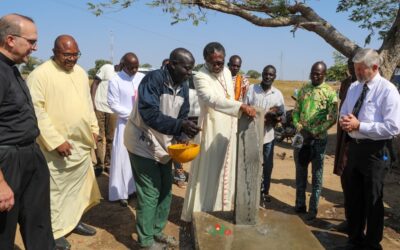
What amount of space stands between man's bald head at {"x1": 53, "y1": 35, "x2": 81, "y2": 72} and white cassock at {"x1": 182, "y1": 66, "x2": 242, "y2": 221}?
122 centimetres

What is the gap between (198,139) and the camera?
4289mm

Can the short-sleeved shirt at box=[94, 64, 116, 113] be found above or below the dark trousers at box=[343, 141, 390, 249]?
above

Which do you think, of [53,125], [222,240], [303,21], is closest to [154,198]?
[222,240]

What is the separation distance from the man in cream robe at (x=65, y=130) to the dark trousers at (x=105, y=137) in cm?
202

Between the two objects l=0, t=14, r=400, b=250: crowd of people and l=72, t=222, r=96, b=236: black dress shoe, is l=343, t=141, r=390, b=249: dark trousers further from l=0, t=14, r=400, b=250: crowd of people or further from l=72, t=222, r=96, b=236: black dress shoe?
l=72, t=222, r=96, b=236: black dress shoe

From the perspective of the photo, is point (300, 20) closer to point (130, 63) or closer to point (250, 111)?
point (130, 63)

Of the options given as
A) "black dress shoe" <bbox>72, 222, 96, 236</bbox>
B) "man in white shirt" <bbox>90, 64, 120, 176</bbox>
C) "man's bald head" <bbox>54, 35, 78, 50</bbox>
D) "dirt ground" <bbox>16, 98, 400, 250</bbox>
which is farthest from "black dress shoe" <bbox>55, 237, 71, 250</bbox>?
"man in white shirt" <bbox>90, 64, 120, 176</bbox>

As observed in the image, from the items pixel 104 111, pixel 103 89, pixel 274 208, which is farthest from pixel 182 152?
pixel 103 89

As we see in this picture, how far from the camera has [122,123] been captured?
5203mm

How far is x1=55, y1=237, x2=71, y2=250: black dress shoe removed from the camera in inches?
152

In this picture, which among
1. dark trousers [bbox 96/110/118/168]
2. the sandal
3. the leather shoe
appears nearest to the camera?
the leather shoe

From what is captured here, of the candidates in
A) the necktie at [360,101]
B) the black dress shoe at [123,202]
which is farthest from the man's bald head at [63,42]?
the necktie at [360,101]

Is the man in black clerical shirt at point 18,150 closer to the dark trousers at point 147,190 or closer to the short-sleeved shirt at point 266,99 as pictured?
the dark trousers at point 147,190

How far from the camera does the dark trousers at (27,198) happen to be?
264 cm
